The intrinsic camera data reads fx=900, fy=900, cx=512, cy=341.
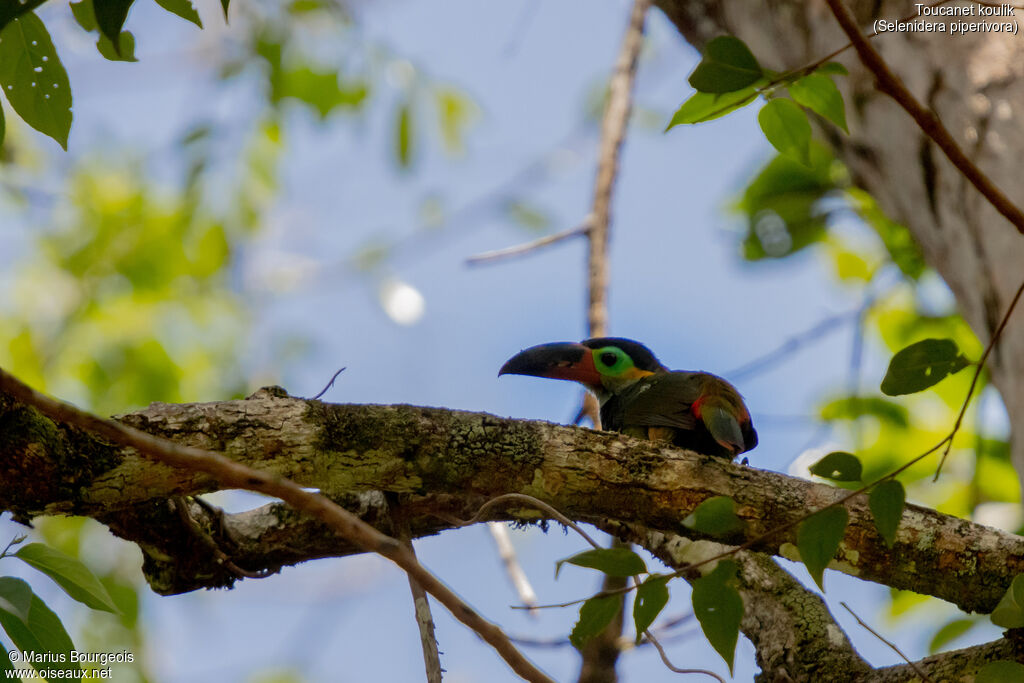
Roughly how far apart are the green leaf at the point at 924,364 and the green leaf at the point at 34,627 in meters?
1.81

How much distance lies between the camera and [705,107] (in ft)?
6.93

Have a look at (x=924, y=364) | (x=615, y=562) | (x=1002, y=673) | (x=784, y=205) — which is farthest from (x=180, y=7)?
(x=784, y=205)

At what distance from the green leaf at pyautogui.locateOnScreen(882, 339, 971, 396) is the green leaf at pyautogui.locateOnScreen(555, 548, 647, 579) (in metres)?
0.70

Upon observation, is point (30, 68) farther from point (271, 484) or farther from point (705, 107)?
point (705, 107)

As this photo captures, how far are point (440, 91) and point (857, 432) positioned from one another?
3125 mm

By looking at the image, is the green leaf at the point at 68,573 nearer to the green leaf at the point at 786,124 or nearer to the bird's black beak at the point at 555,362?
the green leaf at the point at 786,124

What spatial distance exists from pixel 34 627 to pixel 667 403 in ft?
6.79

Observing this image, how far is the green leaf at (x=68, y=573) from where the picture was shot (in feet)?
6.08

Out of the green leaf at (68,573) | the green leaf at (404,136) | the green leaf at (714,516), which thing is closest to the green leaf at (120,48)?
the green leaf at (68,573)

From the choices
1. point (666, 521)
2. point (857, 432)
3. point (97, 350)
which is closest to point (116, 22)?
point (666, 521)

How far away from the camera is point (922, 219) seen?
3.12 meters

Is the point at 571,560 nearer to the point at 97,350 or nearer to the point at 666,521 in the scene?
the point at 666,521

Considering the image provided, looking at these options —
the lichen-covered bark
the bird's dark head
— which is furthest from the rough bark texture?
the bird's dark head

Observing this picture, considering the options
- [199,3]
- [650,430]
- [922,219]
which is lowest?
[650,430]
